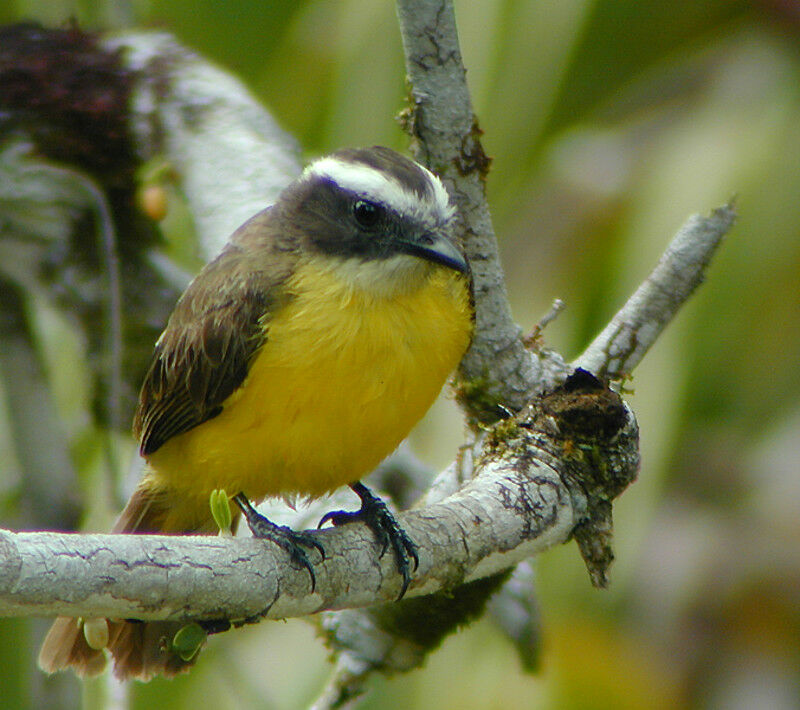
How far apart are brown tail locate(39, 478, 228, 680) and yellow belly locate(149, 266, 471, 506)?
1.55 ft

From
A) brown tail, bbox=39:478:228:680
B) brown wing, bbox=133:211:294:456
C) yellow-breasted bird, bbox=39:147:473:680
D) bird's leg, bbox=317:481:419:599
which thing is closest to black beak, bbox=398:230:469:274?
yellow-breasted bird, bbox=39:147:473:680

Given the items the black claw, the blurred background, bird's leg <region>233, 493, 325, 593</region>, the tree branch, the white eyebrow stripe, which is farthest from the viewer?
the blurred background

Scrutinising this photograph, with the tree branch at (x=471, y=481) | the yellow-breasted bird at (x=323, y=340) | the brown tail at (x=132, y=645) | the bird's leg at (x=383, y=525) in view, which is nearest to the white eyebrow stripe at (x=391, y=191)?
the yellow-breasted bird at (x=323, y=340)

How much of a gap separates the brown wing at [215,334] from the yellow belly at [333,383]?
0.16 ft

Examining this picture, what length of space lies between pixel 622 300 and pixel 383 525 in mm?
2292

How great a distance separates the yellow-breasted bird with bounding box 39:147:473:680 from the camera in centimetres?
272

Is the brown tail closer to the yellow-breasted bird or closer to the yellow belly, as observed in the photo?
the yellow-breasted bird

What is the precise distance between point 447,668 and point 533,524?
8.04 ft

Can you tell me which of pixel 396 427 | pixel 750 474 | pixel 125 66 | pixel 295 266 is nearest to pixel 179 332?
pixel 295 266

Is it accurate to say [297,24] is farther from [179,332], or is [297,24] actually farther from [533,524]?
[533,524]

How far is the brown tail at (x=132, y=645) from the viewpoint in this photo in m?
3.21

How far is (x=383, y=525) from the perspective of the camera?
2.83 meters

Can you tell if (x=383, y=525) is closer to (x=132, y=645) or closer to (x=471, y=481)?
(x=471, y=481)

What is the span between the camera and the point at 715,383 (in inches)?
205
